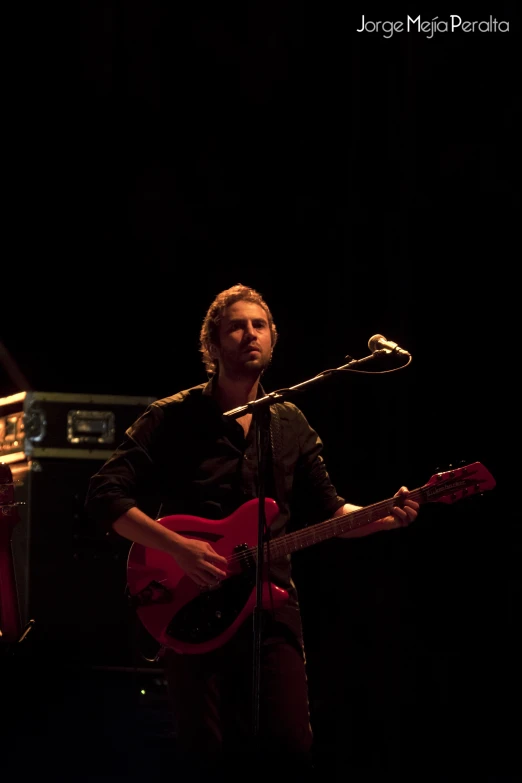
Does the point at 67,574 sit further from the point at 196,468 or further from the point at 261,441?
the point at 261,441

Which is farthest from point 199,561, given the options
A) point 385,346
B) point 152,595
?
point 385,346

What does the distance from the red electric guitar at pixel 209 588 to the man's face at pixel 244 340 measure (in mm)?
512

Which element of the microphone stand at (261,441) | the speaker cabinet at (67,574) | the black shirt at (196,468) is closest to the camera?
the microphone stand at (261,441)

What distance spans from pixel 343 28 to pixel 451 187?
120 centimetres

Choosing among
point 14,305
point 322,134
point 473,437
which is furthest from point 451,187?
point 14,305

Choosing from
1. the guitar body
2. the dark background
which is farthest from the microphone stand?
the dark background

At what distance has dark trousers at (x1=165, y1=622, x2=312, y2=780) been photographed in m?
2.62

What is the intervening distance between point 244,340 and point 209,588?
88cm

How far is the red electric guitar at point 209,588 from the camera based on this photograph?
9.11ft

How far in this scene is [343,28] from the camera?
16.6ft

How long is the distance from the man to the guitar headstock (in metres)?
0.14

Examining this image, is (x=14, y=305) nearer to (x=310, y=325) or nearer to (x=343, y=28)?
(x=310, y=325)

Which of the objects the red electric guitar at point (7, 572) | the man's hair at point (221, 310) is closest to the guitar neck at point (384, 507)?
the man's hair at point (221, 310)

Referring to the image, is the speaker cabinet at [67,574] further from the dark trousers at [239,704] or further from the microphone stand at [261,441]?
the microphone stand at [261,441]
